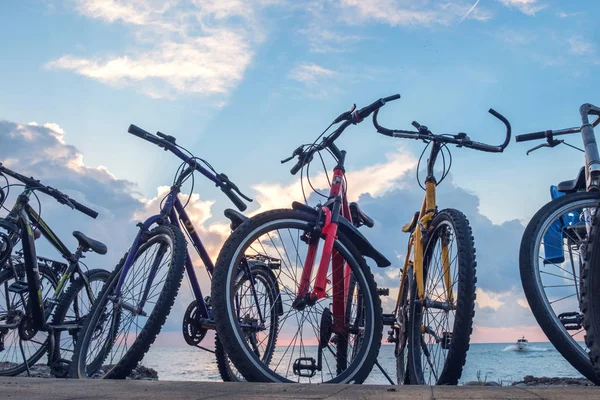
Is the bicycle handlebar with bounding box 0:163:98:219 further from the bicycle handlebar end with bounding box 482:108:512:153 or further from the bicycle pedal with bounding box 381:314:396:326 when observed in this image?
the bicycle handlebar end with bounding box 482:108:512:153

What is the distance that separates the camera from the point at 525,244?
343cm

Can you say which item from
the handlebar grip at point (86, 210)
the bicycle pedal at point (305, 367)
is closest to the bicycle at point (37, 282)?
the handlebar grip at point (86, 210)

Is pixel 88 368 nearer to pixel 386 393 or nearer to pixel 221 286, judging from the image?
pixel 221 286

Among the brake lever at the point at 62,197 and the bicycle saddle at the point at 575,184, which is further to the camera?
the brake lever at the point at 62,197

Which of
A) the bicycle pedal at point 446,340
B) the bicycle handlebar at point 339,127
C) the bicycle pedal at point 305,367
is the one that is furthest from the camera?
the bicycle handlebar at point 339,127

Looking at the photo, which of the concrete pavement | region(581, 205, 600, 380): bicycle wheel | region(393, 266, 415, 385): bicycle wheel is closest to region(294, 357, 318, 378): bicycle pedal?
region(393, 266, 415, 385): bicycle wheel

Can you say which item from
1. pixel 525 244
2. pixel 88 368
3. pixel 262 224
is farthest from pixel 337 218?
pixel 88 368

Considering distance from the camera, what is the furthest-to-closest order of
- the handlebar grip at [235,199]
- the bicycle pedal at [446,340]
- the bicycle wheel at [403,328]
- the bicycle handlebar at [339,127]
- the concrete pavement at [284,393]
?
the handlebar grip at [235,199] → the bicycle wheel at [403,328] → the bicycle handlebar at [339,127] → the bicycle pedal at [446,340] → the concrete pavement at [284,393]

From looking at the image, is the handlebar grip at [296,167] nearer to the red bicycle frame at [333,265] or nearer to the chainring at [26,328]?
the red bicycle frame at [333,265]

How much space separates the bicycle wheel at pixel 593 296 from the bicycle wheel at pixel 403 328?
2.04 meters

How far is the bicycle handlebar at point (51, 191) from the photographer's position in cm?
546

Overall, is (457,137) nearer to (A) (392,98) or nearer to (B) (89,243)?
(A) (392,98)

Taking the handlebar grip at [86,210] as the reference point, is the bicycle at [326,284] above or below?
below

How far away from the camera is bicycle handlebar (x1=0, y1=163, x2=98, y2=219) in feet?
17.9
